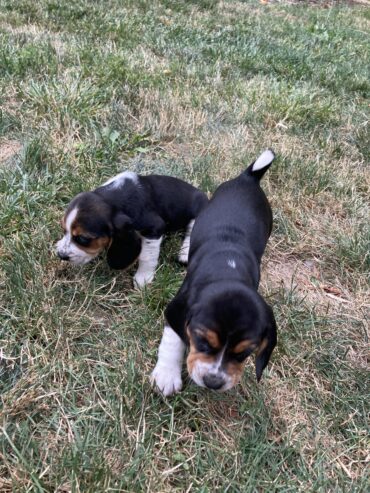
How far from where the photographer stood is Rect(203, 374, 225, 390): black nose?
258 centimetres

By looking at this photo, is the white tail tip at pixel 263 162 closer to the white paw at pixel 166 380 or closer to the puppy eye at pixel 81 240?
the puppy eye at pixel 81 240

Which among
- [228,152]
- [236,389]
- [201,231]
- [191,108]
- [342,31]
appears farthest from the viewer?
[342,31]

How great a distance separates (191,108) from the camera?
5902 millimetres

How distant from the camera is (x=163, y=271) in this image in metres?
3.82

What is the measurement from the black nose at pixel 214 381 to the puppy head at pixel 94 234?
1280 millimetres

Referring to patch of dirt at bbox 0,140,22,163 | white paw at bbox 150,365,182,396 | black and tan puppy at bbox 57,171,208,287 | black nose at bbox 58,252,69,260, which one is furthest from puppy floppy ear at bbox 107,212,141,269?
patch of dirt at bbox 0,140,22,163

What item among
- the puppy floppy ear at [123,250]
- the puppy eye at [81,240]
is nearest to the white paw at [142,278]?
the puppy floppy ear at [123,250]

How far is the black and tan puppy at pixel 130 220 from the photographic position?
3512 millimetres

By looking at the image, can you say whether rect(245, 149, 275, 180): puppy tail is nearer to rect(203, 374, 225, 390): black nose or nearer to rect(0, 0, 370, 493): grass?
rect(0, 0, 370, 493): grass

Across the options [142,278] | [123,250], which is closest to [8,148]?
[123,250]

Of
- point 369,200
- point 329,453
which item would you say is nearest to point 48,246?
point 329,453

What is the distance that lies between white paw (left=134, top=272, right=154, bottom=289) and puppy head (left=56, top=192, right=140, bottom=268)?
5.7 inches

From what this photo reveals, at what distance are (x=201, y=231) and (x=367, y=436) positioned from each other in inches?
61.9

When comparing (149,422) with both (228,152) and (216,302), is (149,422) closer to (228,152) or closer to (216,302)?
(216,302)
